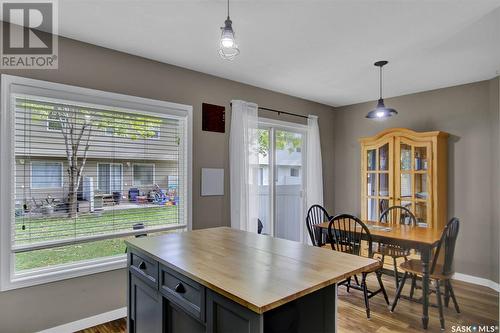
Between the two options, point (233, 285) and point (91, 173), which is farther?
point (91, 173)

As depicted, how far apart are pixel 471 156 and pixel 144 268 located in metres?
3.99

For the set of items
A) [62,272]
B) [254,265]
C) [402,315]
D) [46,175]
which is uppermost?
[46,175]

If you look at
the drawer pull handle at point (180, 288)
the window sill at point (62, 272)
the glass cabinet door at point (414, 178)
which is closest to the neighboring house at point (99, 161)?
the window sill at point (62, 272)

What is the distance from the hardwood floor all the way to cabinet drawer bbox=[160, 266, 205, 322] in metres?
1.33

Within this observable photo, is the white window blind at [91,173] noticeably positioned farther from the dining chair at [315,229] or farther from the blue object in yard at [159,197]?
the dining chair at [315,229]

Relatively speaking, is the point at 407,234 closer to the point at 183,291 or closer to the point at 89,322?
the point at 183,291

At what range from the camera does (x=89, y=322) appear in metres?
2.65

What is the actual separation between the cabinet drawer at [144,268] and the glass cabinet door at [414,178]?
3.41 meters

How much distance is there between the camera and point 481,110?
373 centimetres

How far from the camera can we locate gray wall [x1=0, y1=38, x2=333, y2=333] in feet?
7.88

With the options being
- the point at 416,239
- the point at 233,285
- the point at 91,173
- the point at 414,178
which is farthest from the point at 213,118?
the point at 414,178

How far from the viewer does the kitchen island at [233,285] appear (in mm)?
1222

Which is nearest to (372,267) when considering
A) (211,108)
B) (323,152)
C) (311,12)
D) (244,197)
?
(311,12)

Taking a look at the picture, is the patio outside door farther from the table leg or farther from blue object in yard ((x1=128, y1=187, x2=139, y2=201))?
the table leg
